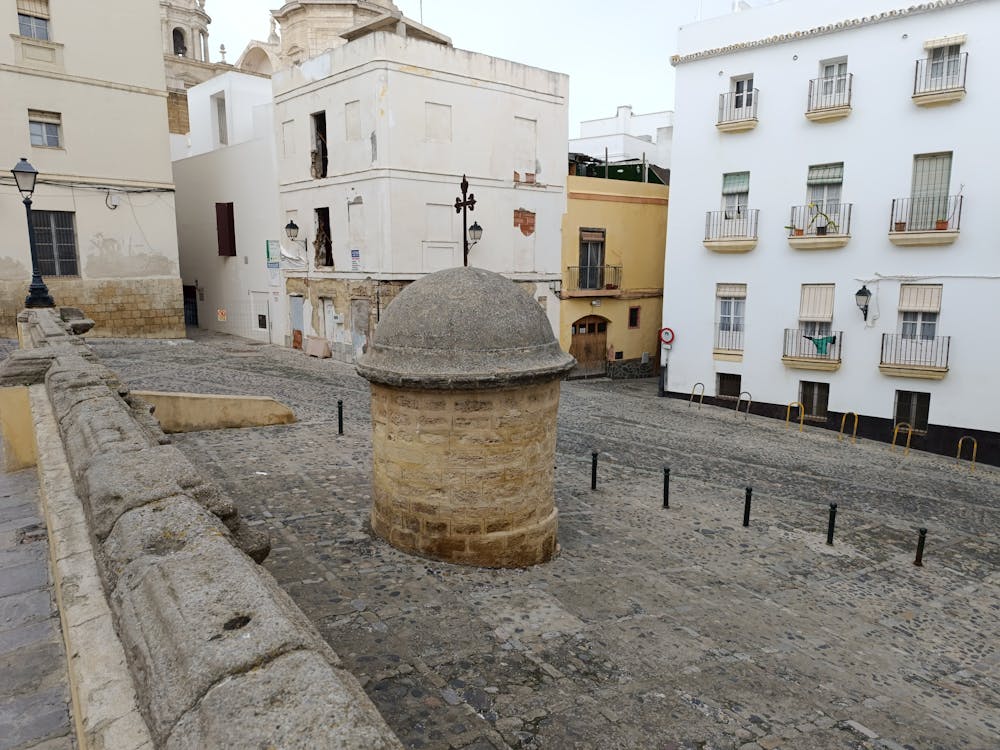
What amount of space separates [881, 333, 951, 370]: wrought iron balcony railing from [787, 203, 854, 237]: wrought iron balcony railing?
9.92 ft

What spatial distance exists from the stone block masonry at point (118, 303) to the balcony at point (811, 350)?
1873 centimetres

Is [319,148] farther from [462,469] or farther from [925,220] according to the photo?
[462,469]

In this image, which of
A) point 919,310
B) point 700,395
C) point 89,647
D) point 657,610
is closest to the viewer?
point 89,647

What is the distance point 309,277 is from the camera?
2317cm

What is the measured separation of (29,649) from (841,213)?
1939 centimetres

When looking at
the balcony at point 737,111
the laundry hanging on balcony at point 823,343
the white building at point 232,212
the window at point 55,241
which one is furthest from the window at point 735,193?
the window at point 55,241

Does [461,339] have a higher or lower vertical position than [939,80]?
lower

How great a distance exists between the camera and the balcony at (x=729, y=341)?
67.4ft

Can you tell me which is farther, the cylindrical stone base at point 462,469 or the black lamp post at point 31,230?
the black lamp post at point 31,230

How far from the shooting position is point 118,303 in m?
21.6

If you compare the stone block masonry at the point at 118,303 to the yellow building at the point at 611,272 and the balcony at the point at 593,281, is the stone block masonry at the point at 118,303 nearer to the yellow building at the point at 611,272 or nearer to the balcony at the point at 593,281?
the yellow building at the point at 611,272

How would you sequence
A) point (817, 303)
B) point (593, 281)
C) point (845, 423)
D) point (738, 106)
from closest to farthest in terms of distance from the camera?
point (845, 423) < point (817, 303) < point (738, 106) < point (593, 281)

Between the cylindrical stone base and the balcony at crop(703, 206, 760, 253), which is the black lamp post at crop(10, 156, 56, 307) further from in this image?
the balcony at crop(703, 206, 760, 253)

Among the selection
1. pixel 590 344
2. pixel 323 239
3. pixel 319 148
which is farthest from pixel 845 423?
pixel 319 148
